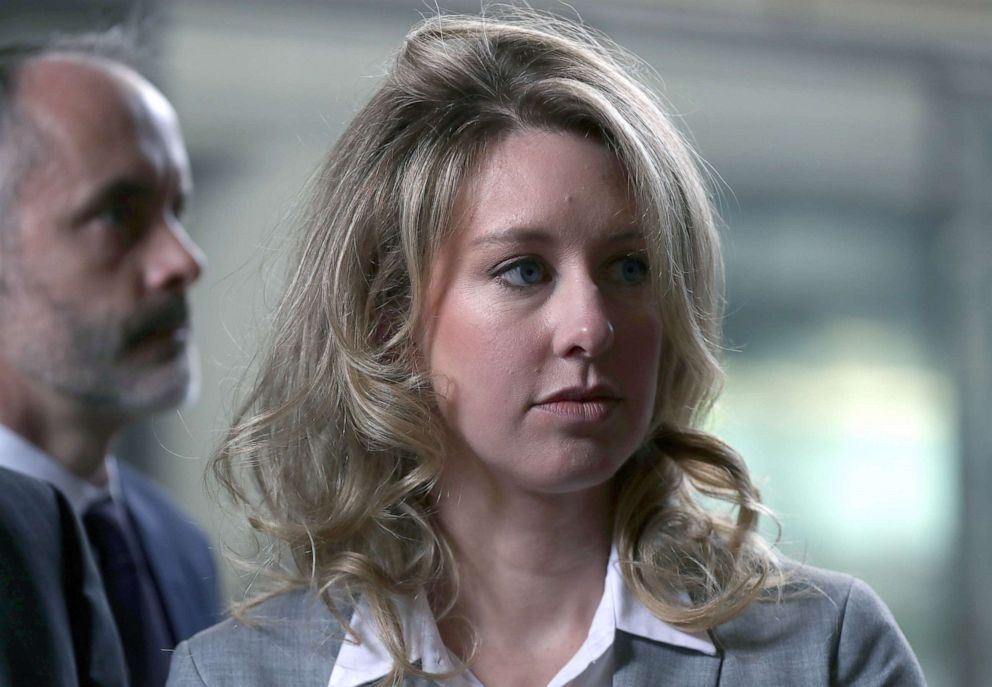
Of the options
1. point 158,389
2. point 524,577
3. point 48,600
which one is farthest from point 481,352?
point 158,389

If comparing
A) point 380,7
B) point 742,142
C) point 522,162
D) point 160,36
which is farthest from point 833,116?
point 522,162

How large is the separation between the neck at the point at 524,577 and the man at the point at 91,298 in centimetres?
47

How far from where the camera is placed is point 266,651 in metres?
1.16

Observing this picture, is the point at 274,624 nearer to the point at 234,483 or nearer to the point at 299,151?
the point at 234,483

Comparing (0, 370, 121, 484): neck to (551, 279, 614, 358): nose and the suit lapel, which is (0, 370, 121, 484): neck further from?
(551, 279, 614, 358): nose

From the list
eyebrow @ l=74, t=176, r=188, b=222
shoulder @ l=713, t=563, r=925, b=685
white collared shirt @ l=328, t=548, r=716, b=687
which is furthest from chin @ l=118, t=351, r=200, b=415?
shoulder @ l=713, t=563, r=925, b=685

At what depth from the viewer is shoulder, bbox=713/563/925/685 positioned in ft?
3.61

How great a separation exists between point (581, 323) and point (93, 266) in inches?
29.5

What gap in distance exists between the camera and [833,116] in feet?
10.4

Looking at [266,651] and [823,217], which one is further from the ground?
[823,217]

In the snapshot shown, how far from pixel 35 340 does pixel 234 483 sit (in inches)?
16.5

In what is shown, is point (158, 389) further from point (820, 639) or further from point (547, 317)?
point (820, 639)

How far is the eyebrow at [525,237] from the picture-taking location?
105 centimetres

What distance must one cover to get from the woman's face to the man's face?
1.83 feet
